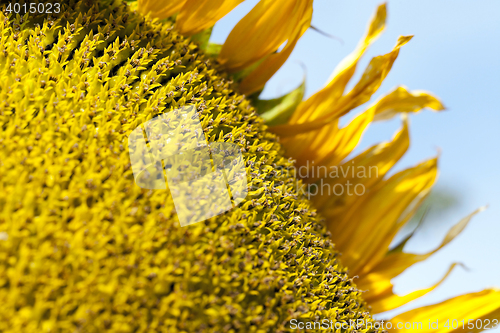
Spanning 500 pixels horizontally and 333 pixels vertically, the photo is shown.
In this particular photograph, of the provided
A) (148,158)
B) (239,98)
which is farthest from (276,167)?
(148,158)

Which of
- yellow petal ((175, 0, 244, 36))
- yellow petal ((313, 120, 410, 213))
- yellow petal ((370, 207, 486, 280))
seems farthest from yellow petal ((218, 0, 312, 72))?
yellow petal ((370, 207, 486, 280))

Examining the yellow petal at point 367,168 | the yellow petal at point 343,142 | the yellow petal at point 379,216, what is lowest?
the yellow petal at point 379,216

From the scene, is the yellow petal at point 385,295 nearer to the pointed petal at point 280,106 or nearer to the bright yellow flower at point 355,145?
the bright yellow flower at point 355,145

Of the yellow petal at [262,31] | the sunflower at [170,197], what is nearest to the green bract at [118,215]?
the sunflower at [170,197]

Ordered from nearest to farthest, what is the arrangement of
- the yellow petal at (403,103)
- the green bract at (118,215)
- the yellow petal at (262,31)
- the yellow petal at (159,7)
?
the green bract at (118,215) → the yellow petal at (159,7) → the yellow petal at (262,31) → the yellow petal at (403,103)

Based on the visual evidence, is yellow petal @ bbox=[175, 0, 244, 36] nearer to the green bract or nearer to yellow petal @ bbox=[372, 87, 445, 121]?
the green bract

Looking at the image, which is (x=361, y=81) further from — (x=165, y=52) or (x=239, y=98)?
(x=165, y=52)

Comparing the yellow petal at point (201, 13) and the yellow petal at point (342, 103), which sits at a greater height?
the yellow petal at point (201, 13)
